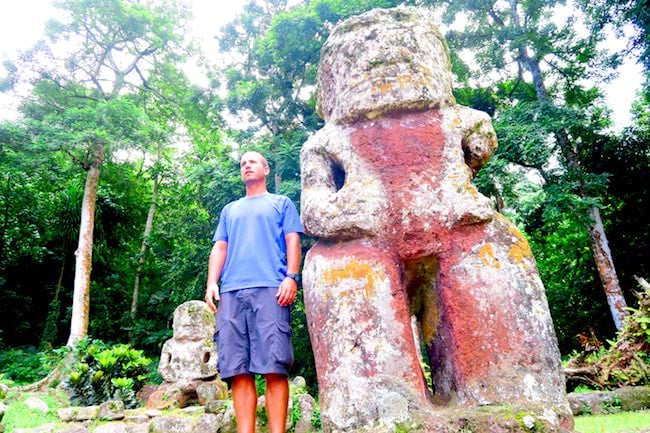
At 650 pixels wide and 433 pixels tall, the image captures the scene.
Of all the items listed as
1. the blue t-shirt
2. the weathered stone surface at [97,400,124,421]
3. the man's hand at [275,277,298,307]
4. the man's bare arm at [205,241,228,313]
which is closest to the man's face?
the blue t-shirt

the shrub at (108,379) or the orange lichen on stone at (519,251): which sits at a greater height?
A: the orange lichen on stone at (519,251)

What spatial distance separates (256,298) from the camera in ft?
9.00

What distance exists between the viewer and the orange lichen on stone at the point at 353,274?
267 cm

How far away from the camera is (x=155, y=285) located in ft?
55.9

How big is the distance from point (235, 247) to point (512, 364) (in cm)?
176

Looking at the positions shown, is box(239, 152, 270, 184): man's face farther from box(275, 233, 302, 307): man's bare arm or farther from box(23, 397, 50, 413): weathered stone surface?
box(23, 397, 50, 413): weathered stone surface

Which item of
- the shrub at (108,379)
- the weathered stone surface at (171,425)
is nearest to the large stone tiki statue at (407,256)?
the weathered stone surface at (171,425)

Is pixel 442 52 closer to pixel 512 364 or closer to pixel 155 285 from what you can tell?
pixel 512 364

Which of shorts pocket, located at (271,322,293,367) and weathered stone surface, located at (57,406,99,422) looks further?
weathered stone surface, located at (57,406,99,422)

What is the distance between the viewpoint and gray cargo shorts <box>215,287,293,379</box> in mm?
2596

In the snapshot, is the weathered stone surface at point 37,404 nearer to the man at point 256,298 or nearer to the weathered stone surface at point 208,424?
the weathered stone surface at point 208,424

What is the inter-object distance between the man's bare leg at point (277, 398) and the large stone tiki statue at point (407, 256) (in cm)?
22

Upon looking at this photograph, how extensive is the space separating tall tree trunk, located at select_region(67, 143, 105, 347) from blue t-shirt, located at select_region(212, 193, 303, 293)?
804 centimetres

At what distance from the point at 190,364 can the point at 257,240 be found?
3683 mm
